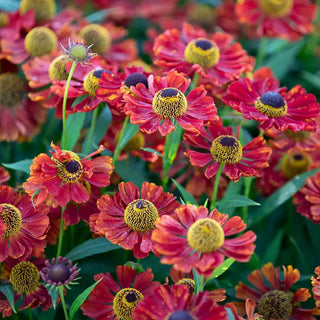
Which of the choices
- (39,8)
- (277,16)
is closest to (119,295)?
(39,8)

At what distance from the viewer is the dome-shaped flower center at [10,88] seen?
5.46ft

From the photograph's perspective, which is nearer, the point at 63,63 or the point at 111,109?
the point at 111,109

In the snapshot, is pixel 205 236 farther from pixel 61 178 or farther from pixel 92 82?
pixel 92 82

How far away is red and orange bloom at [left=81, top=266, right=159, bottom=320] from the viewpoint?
1.06 metres

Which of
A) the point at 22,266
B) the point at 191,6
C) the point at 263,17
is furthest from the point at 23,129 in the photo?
the point at 191,6

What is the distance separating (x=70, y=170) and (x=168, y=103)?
26 cm

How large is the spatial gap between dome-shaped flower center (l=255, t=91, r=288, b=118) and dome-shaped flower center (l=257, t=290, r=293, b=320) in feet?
1.37

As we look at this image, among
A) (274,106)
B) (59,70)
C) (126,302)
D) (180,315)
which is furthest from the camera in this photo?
(59,70)

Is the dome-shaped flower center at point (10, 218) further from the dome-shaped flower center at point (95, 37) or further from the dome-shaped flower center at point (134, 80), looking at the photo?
the dome-shaped flower center at point (95, 37)

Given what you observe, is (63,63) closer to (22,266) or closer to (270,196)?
(22,266)

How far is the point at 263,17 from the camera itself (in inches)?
80.9

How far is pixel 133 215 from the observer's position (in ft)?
3.67

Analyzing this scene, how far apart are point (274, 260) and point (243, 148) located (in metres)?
0.34

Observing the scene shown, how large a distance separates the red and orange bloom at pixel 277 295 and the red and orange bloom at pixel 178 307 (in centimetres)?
35
